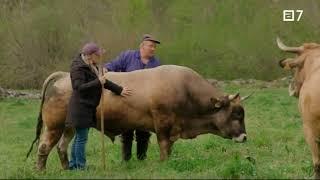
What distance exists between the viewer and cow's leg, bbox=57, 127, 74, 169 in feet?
37.0

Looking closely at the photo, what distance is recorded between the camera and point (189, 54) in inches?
1500

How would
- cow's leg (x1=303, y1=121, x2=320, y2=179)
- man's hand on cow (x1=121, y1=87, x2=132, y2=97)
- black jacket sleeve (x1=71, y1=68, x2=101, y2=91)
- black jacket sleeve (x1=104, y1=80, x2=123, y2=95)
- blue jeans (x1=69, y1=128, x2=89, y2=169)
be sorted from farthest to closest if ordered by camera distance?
man's hand on cow (x1=121, y1=87, x2=132, y2=97) → black jacket sleeve (x1=104, y1=80, x2=123, y2=95) → blue jeans (x1=69, y1=128, x2=89, y2=169) → black jacket sleeve (x1=71, y1=68, x2=101, y2=91) → cow's leg (x1=303, y1=121, x2=320, y2=179)

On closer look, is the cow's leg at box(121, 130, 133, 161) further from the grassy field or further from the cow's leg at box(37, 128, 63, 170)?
the cow's leg at box(37, 128, 63, 170)

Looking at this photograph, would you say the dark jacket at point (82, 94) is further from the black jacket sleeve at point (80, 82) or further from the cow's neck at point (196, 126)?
the cow's neck at point (196, 126)

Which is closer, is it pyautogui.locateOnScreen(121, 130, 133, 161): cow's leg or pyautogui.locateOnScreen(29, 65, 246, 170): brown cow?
pyautogui.locateOnScreen(29, 65, 246, 170): brown cow

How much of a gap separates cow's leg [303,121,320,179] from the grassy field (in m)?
0.47

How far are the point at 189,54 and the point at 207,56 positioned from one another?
1.00 metres

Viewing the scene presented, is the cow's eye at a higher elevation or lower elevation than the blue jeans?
higher

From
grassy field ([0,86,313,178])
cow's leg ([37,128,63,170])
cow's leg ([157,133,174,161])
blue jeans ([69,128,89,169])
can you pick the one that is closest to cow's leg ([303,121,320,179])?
grassy field ([0,86,313,178])

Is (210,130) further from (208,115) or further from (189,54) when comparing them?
(189,54)

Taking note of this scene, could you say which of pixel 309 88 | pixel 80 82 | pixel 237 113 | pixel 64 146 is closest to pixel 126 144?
pixel 64 146

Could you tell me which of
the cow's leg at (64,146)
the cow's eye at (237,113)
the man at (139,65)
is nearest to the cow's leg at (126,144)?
the man at (139,65)

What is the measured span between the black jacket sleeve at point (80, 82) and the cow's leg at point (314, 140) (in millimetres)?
3298

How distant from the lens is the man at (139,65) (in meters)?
12.2
